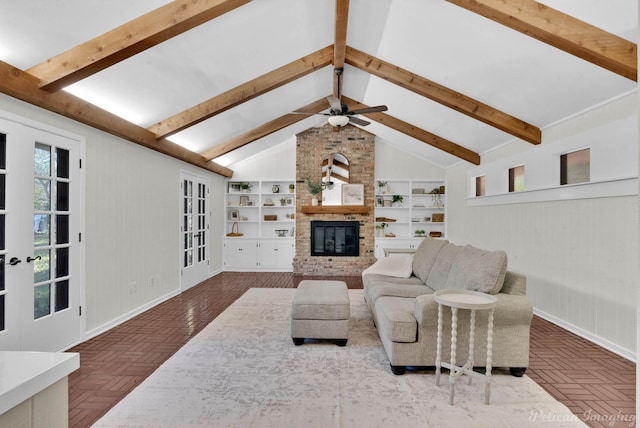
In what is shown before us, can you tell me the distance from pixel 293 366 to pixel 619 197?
3245mm

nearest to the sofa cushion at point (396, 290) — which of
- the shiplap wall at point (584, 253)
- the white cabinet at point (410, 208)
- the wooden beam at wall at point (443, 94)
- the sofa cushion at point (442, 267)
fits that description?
the sofa cushion at point (442, 267)

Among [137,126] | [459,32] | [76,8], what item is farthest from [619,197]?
[137,126]

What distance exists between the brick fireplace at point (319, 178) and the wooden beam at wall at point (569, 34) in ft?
16.2

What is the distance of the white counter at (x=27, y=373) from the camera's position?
0.96 m

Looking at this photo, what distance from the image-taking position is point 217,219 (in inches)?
287

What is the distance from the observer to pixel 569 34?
2598 mm

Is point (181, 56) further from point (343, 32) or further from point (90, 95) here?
point (343, 32)

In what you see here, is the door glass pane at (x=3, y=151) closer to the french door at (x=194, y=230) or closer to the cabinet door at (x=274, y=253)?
the french door at (x=194, y=230)

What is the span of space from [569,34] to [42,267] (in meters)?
4.67

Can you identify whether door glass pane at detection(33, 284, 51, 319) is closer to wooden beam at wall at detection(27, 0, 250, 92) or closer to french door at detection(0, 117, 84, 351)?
french door at detection(0, 117, 84, 351)

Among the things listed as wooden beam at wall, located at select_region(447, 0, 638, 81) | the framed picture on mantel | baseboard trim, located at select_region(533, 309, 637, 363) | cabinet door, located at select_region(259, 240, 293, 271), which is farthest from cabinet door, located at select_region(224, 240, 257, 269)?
wooden beam at wall, located at select_region(447, 0, 638, 81)

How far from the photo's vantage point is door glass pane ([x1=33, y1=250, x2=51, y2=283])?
2.81 meters

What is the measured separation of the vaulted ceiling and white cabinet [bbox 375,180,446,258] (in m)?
2.13

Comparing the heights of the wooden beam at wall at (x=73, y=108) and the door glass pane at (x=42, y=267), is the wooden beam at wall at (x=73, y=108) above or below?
above
